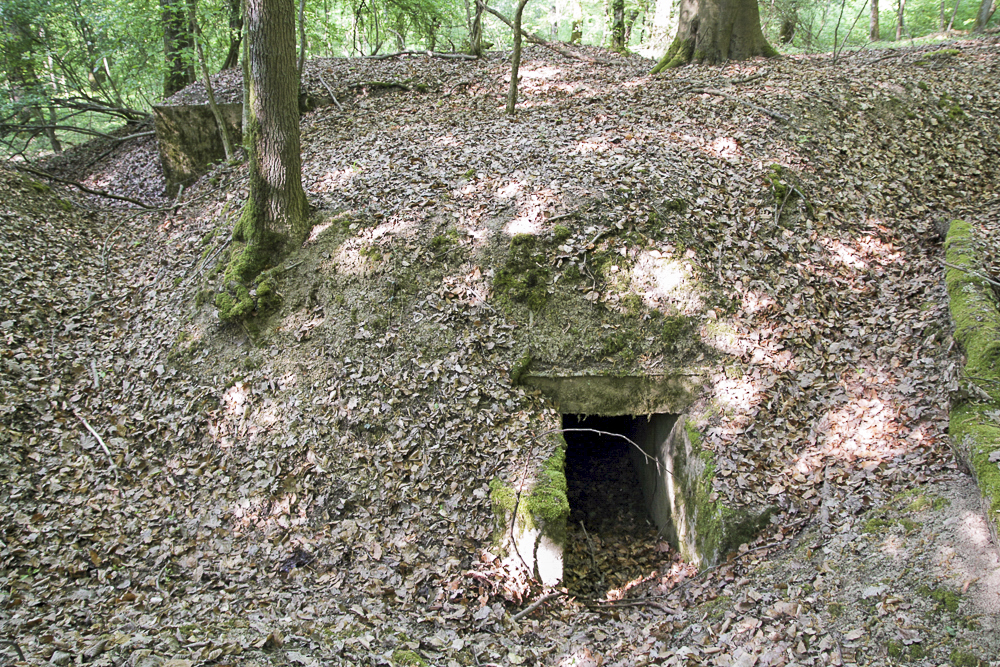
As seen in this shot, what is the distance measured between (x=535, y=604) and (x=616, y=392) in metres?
2.52

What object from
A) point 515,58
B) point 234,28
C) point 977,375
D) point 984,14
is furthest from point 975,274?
point 234,28

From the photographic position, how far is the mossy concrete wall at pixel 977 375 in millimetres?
4250

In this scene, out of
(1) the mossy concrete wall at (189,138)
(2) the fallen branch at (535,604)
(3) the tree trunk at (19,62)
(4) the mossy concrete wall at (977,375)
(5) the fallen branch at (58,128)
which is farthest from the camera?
(5) the fallen branch at (58,128)

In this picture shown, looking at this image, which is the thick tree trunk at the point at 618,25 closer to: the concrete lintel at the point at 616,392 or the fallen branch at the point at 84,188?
the fallen branch at the point at 84,188

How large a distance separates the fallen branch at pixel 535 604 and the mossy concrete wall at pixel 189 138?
10342 millimetres

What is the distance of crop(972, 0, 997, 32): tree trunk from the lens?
15.3m

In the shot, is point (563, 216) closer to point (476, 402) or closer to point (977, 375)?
point (476, 402)

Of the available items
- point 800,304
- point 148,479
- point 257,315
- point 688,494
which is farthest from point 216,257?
point 800,304

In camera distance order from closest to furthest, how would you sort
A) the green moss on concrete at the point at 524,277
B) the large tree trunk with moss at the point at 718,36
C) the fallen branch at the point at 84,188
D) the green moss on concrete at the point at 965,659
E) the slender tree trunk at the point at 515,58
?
the green moss on concrete at the point at 965,659, the green moss on concrete at the point at 524,277, the slender tree trunk at the point at 515,58, the fallen branch at the point at 84,188, the large tree trunk with moss at the point at 718,36

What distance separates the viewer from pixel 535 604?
505 cm

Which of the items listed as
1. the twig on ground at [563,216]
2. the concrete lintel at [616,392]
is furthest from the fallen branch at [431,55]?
the concrete lintel at [616,392]

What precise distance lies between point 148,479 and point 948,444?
780 cm

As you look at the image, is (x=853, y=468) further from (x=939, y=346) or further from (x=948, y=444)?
(x=939, y=346)

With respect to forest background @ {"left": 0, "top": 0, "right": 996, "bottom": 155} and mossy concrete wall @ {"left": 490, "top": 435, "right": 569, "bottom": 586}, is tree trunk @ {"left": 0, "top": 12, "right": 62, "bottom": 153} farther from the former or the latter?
mossy concrete wall @ {"left": 490, "top": 435, "right": 569, "bottom": 586}
